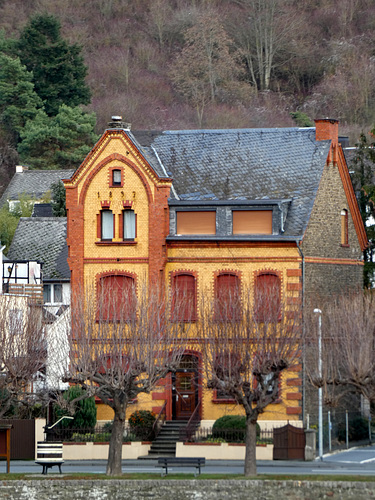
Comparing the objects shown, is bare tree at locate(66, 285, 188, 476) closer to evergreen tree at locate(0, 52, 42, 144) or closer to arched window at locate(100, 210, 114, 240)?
arched window at locate(100, 210, 114, 240)

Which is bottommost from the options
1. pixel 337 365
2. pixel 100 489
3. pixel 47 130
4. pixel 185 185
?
pixel 100 489

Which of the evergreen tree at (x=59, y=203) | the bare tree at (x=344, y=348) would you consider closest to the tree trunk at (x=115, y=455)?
the bare tree at (x=344, y=348)

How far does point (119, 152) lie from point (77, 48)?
60.8 metres

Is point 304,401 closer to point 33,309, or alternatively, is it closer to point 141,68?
point 33,309

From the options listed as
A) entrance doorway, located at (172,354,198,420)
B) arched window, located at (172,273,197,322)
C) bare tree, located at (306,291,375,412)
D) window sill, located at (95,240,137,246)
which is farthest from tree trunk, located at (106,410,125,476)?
window sill, located at (95,240,137,246)

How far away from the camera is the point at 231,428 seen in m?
52.3

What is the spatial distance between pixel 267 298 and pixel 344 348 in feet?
13.1

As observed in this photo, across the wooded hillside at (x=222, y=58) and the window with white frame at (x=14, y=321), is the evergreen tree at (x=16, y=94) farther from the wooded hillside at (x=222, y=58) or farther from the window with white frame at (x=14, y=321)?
the window with white frame at (x=14, y=321)

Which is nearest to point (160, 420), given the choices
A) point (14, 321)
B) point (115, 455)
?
point (14, 321)

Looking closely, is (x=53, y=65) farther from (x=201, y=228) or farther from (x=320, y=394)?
(x=320, y=394)

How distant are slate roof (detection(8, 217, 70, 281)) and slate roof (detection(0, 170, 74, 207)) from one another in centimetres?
2579

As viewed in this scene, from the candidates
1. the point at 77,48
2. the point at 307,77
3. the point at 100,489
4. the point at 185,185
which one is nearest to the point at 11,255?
the point at 185,185

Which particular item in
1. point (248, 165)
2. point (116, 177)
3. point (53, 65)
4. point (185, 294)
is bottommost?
point (185, 294)

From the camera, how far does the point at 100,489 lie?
4206cm
